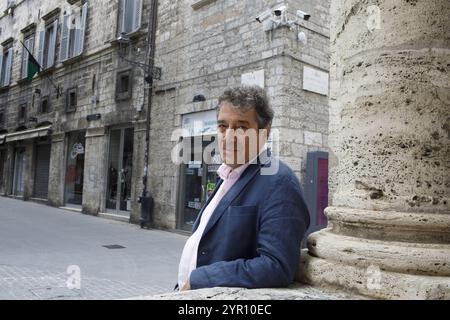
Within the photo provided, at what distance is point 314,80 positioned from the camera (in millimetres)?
8242

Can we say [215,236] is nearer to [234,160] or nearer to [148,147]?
[234,160]

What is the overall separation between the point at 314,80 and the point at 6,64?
18411 millimetres

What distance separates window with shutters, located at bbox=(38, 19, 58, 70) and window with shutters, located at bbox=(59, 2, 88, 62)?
0.89 meters

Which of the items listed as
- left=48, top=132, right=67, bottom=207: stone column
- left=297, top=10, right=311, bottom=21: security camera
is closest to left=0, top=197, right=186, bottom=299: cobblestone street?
left=48, top=132, right=67, bottom=207: stone column

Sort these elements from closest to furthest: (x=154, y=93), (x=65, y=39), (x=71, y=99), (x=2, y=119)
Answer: (x=154, y=93)
(x=71, y=99)
(x=65, y=39)
(x=2, y=119)

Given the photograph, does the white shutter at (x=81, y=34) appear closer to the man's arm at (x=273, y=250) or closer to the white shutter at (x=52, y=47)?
the white shutter at (x=52, y=47)

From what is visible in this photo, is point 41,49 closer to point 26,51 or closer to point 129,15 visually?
point 26,51

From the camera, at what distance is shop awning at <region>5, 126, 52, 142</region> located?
52.0 feet

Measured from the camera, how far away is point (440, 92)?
5.62ft

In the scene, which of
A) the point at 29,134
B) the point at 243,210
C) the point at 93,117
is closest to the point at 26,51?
the point at 29,134

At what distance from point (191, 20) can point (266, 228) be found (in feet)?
30.3

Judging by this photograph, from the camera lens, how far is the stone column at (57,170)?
1485 centimetres

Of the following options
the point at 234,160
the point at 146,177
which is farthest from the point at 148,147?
the point at 234,160
